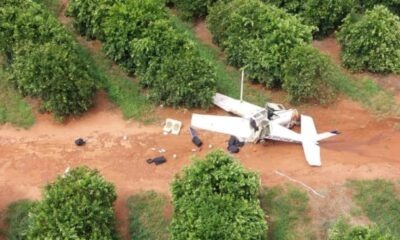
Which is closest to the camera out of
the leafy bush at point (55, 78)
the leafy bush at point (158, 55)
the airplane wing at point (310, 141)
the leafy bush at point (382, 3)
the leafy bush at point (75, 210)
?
the leafy bush at point (75, 210)

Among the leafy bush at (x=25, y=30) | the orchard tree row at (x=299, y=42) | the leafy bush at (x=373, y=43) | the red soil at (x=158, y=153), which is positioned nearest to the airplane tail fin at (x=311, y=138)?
the red soil at (x=158, y=153)

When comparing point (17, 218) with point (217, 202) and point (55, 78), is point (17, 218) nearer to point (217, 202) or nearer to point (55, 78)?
point (55, 78)

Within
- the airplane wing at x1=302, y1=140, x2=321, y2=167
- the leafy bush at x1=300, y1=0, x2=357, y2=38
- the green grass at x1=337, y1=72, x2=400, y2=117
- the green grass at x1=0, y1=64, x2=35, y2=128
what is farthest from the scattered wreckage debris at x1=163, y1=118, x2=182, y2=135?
the leafy bush at x1=300, y1=0, x2=357, y2=38

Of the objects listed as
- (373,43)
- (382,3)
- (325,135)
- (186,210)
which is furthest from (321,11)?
(186,210)

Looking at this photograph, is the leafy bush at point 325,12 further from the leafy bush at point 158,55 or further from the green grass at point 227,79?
the leafy bush at point 158,55

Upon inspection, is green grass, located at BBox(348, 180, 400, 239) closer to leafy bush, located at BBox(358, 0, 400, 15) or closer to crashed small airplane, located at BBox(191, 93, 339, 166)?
crashed small airplane, located at BBox(191, 93, 339, 166)

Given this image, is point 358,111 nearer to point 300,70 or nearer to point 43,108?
point 300,70

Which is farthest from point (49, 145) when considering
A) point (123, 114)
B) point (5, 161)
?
point (123, 114)
